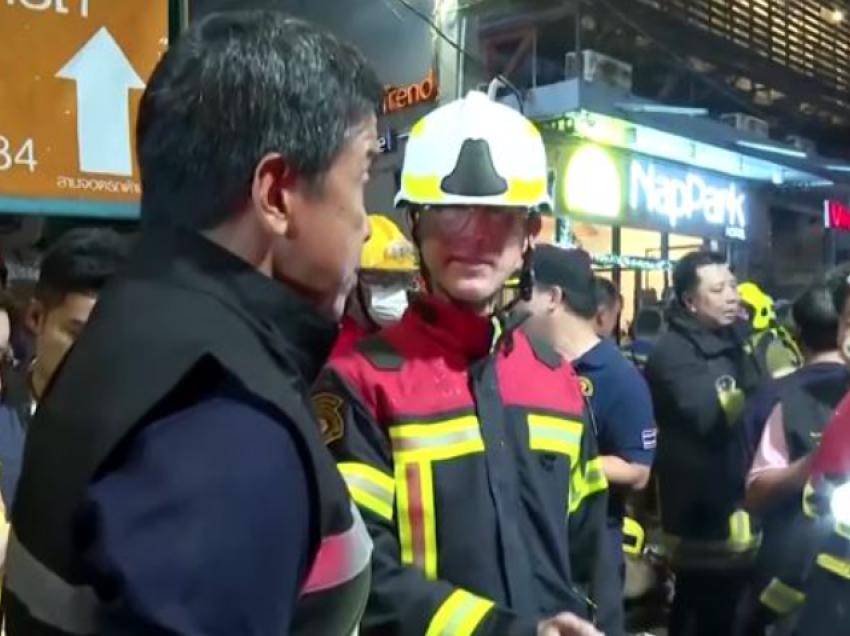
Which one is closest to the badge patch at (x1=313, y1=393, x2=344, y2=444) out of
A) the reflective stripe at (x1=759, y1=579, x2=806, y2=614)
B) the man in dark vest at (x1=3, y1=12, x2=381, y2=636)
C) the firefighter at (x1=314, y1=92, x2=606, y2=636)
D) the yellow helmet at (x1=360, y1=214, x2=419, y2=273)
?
the firefighter at (x1=314, y1=92, x2=606, y2=636)

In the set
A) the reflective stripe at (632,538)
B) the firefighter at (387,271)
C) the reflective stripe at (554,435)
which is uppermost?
the firefighter at (387,271)

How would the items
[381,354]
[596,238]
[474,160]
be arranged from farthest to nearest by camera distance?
[596,238], [474,160], [381,354]

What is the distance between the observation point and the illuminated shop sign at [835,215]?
34.7 ft

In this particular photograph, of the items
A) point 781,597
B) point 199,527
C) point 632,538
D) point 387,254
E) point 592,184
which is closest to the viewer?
point 199,527

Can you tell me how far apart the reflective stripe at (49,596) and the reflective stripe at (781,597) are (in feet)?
7.33

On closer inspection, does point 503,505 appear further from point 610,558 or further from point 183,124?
point 183,124

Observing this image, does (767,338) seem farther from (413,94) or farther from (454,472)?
(454,472)

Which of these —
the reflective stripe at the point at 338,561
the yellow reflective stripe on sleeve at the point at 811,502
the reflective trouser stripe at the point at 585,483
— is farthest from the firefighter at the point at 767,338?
the reflective stripe at the point at 338,561

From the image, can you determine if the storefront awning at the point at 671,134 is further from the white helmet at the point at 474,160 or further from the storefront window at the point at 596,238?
the white helmet at the point at 474,160

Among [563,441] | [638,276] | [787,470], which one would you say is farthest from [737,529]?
[638,276]

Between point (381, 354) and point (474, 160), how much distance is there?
0.41 metres

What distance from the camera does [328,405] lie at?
5.39 ft

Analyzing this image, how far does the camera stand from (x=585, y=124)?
681 cm

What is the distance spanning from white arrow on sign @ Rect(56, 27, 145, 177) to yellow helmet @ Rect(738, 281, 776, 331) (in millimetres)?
3331
